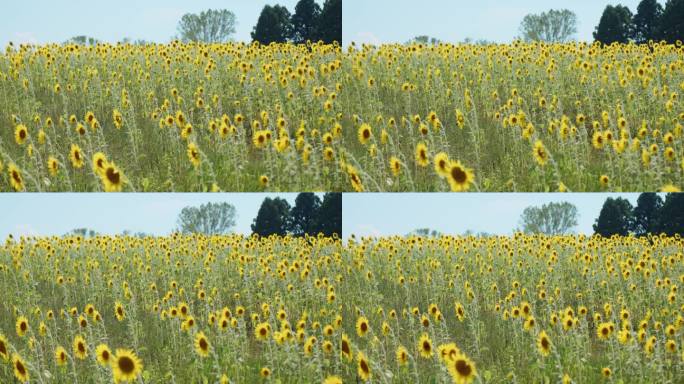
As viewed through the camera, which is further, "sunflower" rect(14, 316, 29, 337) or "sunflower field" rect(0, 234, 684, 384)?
"sunflower" rect(14, 316, 29, 337)

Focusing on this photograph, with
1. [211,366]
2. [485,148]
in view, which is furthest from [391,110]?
[211,366]

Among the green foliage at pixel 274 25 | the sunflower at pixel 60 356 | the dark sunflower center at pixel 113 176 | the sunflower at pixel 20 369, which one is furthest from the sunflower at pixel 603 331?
the sunflower at pixel 20 369

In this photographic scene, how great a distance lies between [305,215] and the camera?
4.73m

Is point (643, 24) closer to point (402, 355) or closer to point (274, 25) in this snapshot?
point (274, 25)

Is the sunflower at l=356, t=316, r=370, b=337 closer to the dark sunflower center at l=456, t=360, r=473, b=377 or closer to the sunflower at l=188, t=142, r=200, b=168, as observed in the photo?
the dark sunflower center at l=456, t=360, r=473, b=377

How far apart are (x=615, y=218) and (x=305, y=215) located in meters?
2.25

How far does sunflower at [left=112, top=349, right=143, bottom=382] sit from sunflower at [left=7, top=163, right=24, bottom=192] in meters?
1.25

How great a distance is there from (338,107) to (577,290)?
234 cm

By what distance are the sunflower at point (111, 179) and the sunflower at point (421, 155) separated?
1.93 m

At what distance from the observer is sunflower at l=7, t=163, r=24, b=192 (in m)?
4.59

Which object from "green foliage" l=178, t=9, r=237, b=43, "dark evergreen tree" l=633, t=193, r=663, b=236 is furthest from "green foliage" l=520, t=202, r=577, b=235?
"green foliage" l=178, t=9, r=237, b=43

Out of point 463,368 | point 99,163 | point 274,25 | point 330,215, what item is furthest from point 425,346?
point 274,25

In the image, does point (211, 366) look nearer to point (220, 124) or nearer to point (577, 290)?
point (220, 124)

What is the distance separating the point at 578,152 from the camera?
192 inches
